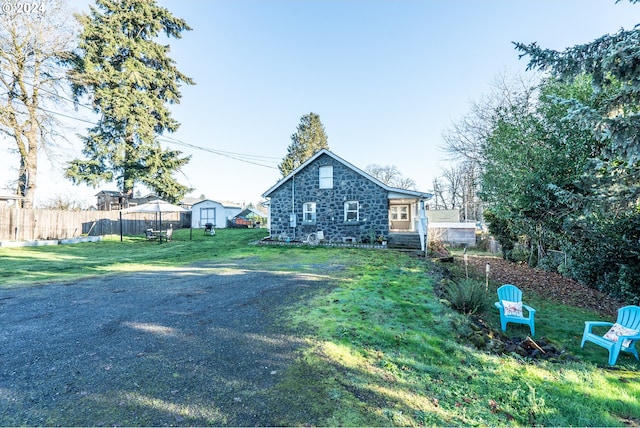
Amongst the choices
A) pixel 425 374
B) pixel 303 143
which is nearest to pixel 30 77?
pixel 303 143

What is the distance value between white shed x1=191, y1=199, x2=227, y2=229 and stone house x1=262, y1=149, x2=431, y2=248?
16.2 metres

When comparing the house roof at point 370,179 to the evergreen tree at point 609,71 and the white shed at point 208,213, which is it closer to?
the evergreen tree at point 609,71

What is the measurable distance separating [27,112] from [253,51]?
47.7ft

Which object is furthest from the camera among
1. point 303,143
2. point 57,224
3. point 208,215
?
point 303,143

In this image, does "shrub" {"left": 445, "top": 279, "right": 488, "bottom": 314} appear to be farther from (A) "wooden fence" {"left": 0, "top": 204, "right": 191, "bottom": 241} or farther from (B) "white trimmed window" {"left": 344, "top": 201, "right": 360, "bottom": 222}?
(A) "wooden fence" {"left": 0, "top": 204, "right": 191, "bottom": 241}

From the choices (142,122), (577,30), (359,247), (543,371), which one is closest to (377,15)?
(577,30)

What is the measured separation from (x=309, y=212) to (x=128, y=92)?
18784 mm

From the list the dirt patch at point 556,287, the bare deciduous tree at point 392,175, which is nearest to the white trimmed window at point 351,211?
the dirt patch at point 556,287

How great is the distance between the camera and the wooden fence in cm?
1502

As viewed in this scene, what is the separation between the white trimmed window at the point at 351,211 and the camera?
1661 cm

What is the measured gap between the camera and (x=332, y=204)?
667 inches

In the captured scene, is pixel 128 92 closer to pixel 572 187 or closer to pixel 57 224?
pixel 57 224

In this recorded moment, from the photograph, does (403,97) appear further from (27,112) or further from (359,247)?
(27,112)

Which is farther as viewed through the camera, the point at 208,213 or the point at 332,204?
the point at 208,213
